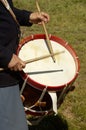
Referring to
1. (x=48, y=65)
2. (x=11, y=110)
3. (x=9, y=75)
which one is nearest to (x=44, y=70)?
(x=48, y=65)

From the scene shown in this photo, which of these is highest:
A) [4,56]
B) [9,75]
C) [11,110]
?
[4,56]

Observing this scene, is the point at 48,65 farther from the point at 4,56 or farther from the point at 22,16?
the point at 4,56

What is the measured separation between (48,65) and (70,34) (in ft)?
12.7

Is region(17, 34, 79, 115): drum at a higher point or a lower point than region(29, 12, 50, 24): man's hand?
lower

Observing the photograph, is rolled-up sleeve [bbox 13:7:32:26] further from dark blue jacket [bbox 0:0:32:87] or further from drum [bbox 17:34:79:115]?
dark blue jacket [bbox 0:0:32:87]

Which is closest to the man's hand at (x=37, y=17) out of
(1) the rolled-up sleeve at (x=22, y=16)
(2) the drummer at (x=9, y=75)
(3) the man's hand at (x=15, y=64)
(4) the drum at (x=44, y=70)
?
(1) the rolled-up sleeve at (x=22, y=16)

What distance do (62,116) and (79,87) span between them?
77 centimetres

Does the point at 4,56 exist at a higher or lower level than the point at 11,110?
→ higher

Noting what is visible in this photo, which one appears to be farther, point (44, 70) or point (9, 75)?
point (44, 70)

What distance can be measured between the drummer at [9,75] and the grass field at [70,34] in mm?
1489

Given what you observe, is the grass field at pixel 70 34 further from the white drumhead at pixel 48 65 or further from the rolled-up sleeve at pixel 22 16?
the rolled-up sleeve at pixel 22 16

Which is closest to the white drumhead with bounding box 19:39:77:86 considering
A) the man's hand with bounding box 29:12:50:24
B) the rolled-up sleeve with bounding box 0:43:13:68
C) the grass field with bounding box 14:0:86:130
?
the man's hand with bounding box 29:12:50:24

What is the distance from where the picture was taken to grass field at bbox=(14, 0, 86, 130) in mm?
Answer: 5707

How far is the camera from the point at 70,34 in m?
8.20
